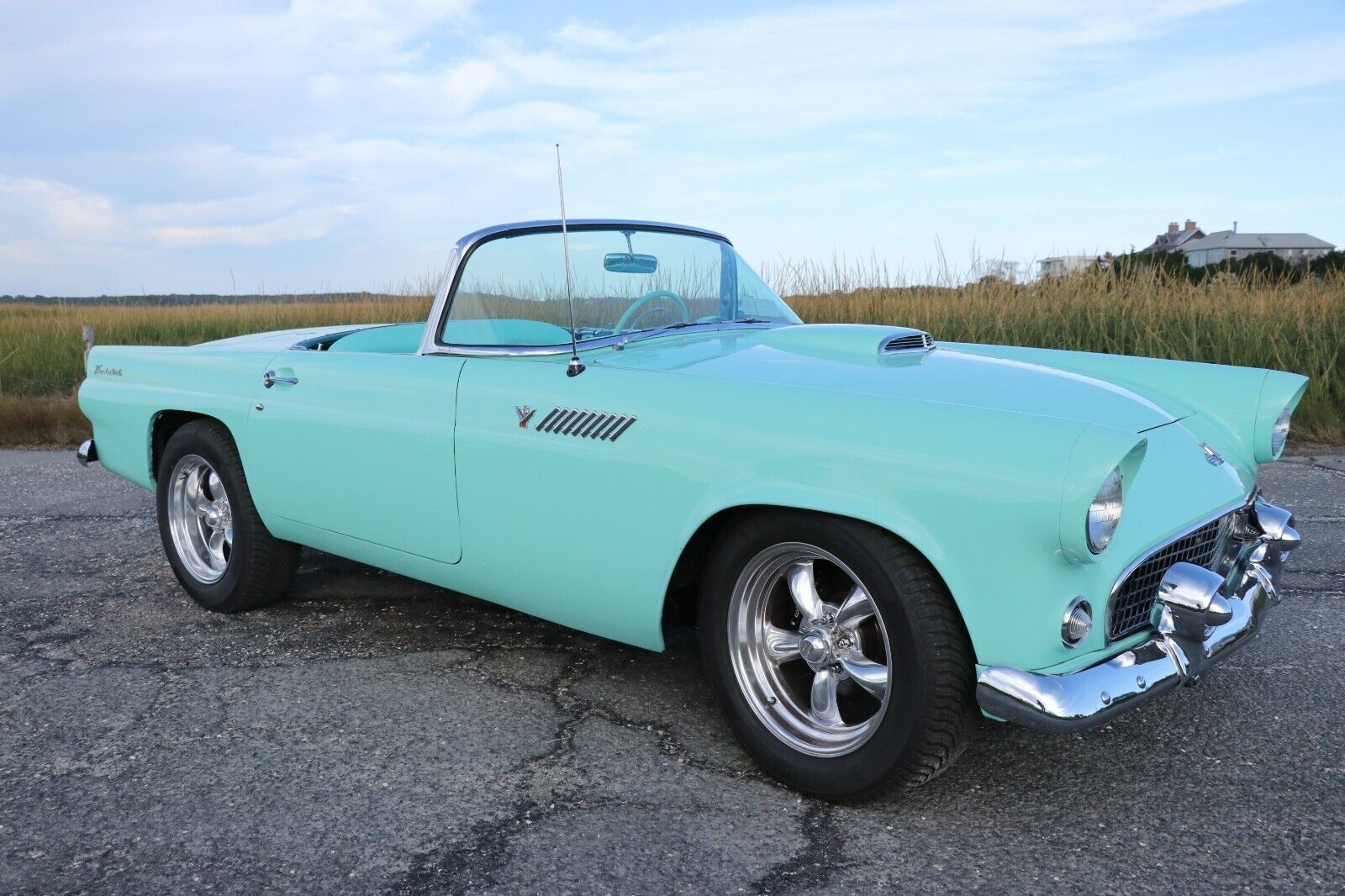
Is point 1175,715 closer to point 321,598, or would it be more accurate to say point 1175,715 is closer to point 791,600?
point 791,600

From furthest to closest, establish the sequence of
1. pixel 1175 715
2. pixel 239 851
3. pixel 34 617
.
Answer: pixel 34 617
pixel 1175 715
pixel 239 851

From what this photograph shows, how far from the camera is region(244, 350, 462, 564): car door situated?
3.22m

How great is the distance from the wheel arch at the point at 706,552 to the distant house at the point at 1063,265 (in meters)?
8.30

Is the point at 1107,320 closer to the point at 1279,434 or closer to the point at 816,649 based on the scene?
the point at 1279,434

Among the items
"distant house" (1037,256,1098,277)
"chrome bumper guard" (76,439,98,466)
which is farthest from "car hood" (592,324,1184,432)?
"distant house" (1037,256,1098,277)

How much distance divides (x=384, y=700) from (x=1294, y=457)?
624 centimetres

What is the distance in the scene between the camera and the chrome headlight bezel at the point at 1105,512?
7.03ft

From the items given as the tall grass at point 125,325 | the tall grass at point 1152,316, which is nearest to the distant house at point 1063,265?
the tall grass at point 1152,316

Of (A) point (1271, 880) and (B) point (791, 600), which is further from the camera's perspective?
(B) point (791, 600)

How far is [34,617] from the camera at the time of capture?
402 centimetres

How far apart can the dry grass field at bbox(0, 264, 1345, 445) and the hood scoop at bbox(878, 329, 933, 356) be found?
5699mm

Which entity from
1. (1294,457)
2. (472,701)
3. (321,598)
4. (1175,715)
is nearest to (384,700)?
(472,701)

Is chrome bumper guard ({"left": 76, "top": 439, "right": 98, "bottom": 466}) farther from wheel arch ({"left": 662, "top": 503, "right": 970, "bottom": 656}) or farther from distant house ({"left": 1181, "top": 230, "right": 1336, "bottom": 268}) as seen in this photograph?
distant house ({"left": 1181, "top": 230, "right": 1336, "bottom": 268})

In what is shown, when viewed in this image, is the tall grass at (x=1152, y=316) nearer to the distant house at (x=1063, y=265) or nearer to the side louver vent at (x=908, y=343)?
the distant house at (x=1063, y=265)
